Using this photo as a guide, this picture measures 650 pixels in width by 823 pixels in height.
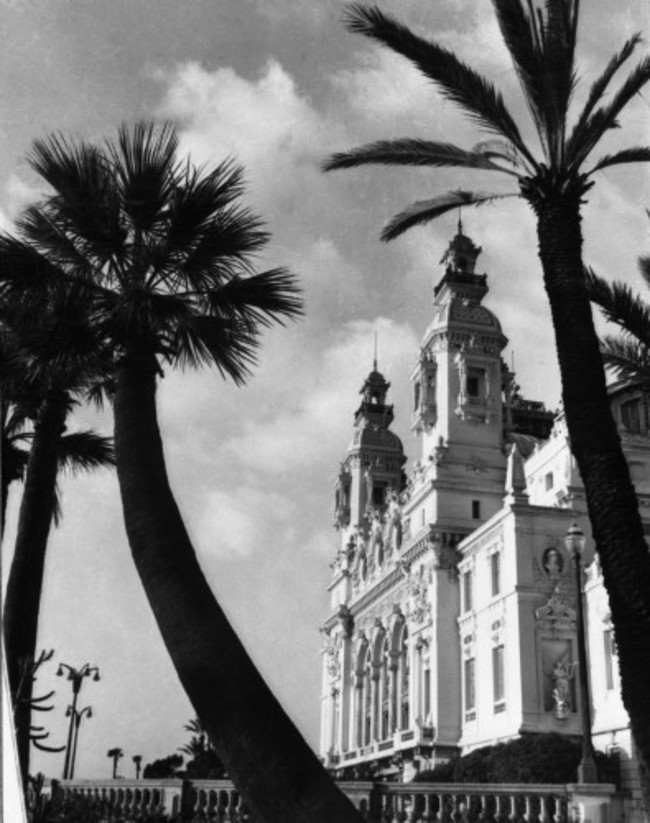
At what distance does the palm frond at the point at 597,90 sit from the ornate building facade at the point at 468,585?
2973 centimetres

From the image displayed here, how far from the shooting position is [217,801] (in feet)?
58.0

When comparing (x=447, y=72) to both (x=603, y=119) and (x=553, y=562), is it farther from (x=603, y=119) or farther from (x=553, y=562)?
(x=553, y=562)

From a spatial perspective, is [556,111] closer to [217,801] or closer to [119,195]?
[119,195]

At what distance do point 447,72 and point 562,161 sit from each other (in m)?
2.04

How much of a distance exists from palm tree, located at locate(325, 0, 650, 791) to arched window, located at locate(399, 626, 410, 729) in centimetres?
4686

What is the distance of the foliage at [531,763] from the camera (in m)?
37.9

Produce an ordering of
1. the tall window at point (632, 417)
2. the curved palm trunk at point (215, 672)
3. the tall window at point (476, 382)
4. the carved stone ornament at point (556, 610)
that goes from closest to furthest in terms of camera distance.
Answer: the curved palm trunk at point (215, 672) < the carved stone ornament at point (556, 610) < the tall window at point (632, 417) < the tall window at point (476, 382)

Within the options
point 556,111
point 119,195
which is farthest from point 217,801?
point 556,111

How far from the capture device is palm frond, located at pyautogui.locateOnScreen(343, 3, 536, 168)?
13.4m

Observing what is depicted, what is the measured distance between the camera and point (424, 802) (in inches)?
708

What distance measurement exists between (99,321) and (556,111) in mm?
6893

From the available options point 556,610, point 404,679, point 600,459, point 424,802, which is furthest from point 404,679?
point 600,459

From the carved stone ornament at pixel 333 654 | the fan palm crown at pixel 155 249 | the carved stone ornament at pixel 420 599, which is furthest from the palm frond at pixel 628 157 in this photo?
the carved stone ornament at pixel 333 654

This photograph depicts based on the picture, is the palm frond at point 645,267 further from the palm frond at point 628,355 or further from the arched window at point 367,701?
the arched window at point 367,701
